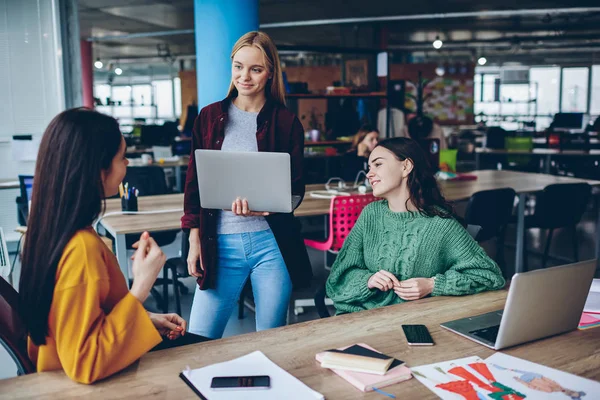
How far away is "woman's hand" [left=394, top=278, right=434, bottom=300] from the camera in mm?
1867

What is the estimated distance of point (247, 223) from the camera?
6.79ft

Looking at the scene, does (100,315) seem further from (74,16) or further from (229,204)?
(74,16)

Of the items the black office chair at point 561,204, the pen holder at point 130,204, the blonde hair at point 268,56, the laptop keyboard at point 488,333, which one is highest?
the blonde hair at point 268,56

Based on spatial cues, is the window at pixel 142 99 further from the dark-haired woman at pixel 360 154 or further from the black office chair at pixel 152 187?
the black office chair at pixel 152 187

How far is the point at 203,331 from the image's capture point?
208 centimetres

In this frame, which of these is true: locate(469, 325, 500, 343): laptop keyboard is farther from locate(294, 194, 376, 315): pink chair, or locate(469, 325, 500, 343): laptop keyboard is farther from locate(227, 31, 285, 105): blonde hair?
locate(294, 194, 376, 315): pink chair

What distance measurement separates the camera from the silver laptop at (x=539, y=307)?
4.46 ft

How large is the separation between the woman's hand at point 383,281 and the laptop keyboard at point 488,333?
42cm

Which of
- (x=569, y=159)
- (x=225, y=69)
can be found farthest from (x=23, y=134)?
(x=569, y=159)

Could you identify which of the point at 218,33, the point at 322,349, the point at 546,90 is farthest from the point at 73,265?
the point at 546,90

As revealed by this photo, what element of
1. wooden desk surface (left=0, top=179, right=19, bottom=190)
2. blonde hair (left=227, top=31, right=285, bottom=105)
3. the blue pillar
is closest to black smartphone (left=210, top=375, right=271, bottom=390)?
blonde hair (left=227, top=31, right=285, bottom=105)

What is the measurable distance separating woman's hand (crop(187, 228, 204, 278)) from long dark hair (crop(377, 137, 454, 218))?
811mm

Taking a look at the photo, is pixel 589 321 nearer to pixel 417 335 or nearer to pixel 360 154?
pixel 417 335

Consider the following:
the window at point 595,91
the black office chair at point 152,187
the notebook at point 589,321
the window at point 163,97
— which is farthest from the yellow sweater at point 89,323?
the window at point 163,97
